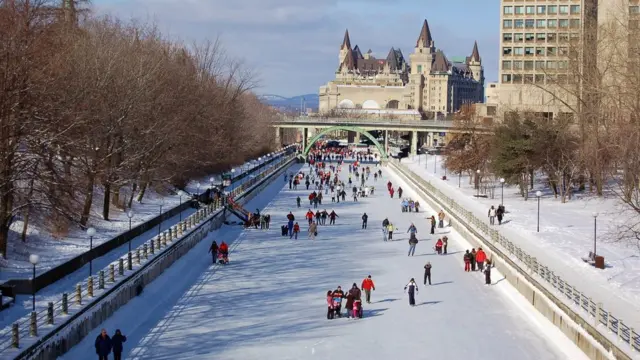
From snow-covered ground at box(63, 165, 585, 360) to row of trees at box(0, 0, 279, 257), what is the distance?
4.46 m

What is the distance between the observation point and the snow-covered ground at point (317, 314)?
64.8 ft

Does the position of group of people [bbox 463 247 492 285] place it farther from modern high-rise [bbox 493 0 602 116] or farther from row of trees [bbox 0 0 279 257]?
modern high-rise [bbox 493 0 602 116]

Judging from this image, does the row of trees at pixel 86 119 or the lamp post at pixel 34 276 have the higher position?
the row of trees at pixel 86 119

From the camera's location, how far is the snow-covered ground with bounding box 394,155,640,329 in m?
23.2

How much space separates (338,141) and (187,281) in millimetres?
142865

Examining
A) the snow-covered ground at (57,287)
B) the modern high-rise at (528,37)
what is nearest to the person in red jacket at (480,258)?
the snow-covered ground at (57,287)

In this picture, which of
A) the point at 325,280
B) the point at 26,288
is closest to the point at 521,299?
the point at 325,280

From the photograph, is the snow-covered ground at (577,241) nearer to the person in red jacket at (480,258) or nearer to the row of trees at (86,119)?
the person in red jacket at (480,258)

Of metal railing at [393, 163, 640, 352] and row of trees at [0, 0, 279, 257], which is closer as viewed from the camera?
metal railing at [393, 163, 640, 352]

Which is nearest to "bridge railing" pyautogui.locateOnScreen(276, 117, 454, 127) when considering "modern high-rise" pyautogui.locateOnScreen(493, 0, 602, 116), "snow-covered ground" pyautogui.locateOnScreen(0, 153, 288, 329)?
"modern high-rise" pyautogui.locateOnScreen(493, 0, 602, 116)

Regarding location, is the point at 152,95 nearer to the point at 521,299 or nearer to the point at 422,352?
the point at 521,299

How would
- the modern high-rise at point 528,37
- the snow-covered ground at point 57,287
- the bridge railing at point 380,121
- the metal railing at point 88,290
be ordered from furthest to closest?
the bridge railing at point 380,121 → the modern high-rise at point 528,37 → the snow-covered ground at point 57,287 → the metal railing at point 88,290

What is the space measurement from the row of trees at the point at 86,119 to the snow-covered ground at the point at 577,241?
48.1 ft

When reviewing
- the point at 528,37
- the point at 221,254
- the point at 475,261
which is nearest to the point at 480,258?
the point at 475,261
